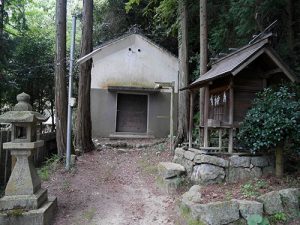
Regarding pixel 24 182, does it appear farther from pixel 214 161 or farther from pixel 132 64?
pixel 132 64

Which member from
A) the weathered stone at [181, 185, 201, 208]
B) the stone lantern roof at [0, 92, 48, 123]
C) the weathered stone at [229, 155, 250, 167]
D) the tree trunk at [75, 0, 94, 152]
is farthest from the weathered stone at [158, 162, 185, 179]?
the tree trunk at [75, 0, 94, 152]

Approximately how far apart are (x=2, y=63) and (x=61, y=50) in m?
2.77

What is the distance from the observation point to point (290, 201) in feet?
21.2

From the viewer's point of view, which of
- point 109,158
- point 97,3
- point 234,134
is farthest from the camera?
point 97,3

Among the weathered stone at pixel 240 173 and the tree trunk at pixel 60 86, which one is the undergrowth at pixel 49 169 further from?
the weathered stone at pixel 240 173

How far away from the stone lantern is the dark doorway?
11.4 meters

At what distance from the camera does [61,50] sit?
Result: 10.9 meters

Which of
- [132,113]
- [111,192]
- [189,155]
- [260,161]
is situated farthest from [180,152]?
[132,113]

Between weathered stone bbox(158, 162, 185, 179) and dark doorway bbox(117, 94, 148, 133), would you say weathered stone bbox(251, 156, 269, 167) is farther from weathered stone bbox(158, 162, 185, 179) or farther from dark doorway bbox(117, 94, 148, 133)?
dark doorway bbox(117, 94, 148, 133)

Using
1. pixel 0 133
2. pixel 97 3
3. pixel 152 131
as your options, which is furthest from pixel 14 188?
pixel 97 3

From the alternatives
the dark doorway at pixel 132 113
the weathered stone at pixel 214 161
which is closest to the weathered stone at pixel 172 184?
the weathered stone at pixel 214 161

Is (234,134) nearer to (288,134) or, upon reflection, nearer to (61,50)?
(288,134)

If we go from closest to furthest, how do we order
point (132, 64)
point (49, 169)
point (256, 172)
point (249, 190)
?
point (249, 190), point (256, 172), point (49, 169), point (132, 64)

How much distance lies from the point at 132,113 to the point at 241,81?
10726 millimetres
